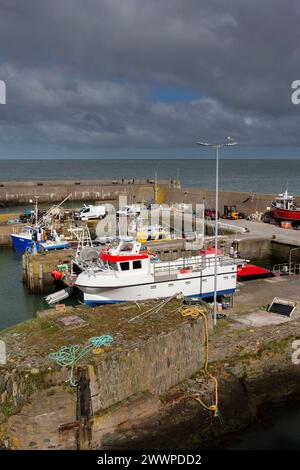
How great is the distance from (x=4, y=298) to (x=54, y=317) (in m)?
13.4

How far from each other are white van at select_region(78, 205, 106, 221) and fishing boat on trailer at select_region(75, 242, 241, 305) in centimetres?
2492

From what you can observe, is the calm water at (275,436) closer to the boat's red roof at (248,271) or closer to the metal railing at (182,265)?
the metal railing at (182,265)

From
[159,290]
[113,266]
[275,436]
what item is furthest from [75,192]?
[275,436]

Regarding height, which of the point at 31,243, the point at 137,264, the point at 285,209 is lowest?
the point at 31,243

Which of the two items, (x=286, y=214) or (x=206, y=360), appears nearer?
(x=206, y=360)

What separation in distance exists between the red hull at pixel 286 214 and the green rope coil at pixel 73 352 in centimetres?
3144

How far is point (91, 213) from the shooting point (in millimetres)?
47906

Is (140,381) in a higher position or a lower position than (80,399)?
lower

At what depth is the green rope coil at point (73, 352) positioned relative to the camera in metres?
11.3

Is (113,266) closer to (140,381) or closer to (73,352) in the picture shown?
(140,381)

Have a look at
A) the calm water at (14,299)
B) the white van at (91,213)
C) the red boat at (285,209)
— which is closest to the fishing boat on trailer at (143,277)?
the calm water at (14,299)

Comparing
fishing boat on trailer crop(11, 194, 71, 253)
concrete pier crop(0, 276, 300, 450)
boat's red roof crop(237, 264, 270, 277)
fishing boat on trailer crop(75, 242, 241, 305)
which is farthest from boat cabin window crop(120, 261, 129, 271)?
fishing boat on trailer crop(11, 194, 71, 253)

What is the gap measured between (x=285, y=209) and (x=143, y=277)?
79.4 feet

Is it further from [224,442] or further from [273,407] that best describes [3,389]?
[273,407]
